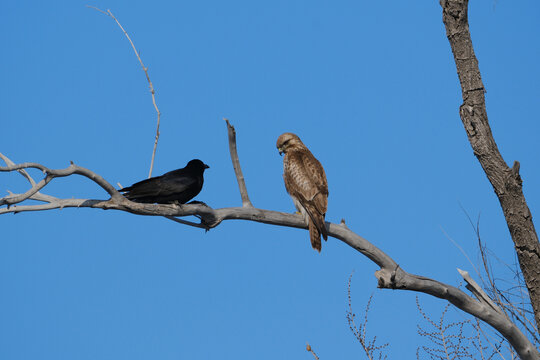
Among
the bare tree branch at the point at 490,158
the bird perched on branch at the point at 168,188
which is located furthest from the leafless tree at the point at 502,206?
the bird perched on branch at the point at 168,188

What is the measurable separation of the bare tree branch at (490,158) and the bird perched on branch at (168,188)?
269 cm

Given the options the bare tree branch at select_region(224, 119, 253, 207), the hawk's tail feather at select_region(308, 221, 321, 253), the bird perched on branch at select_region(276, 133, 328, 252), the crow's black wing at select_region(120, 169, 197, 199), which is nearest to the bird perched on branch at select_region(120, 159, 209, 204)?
the crow's black wing at select_region(120, 169, 197, 199)

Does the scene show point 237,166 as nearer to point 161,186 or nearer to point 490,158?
point 161,186

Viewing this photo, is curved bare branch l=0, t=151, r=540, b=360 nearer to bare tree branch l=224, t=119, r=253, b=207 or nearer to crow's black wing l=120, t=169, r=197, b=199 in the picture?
bare tree branch l=224, t=119, r=253, b=207

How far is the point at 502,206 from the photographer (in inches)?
239

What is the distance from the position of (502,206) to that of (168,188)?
123 inches

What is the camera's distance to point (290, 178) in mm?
6789

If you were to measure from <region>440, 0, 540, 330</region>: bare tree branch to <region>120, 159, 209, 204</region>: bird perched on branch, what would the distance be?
269 centimetres

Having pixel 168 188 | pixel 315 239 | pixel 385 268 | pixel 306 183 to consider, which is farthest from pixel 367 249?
pixel 168 188

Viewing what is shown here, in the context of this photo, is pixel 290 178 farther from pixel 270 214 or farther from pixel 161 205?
pixel 161 205

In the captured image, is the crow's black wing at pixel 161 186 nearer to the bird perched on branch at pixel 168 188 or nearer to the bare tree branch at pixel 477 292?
the bird perched on branch at pixel 168 188

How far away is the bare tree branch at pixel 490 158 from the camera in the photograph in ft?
19.6

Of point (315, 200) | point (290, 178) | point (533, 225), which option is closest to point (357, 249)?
point (315, 200)

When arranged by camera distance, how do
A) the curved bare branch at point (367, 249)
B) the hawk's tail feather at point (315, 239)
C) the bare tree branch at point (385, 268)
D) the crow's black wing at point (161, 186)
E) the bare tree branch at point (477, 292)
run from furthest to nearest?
the hawk's tail feather at point (315, 239) → the bare tree branch at point (477, 292) → the crow's black wing at point (161, 186) → the bare tree branch at point (385, 268) → the curved bare branch at point (367, 249)
